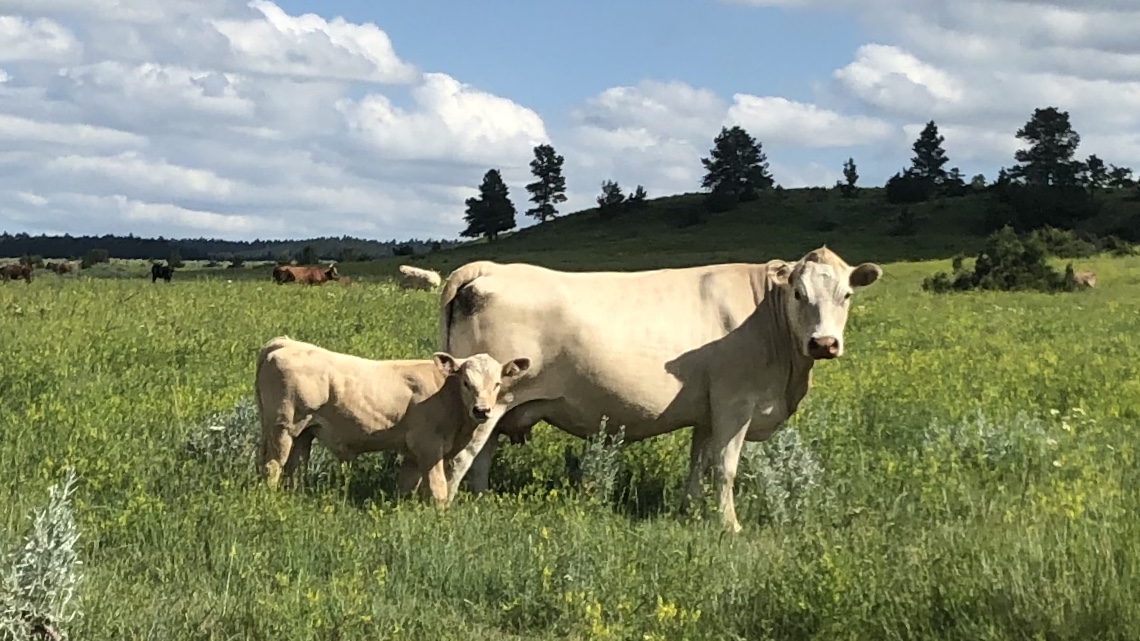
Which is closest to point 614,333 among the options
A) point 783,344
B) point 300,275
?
point 783,344

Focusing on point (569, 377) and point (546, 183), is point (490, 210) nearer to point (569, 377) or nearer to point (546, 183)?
point (546, 183)

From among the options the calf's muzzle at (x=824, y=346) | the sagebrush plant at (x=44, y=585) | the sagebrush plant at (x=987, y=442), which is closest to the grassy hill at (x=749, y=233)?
the sagebrush plant at (x=987, y=442)

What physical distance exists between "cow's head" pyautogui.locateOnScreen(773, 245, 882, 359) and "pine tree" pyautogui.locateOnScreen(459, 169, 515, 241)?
114 meters

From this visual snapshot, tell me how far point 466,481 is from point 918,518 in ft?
12.6

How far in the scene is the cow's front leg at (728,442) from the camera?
10.3 m

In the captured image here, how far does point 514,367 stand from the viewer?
10.4 metres

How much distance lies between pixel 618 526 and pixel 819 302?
7.79 ft

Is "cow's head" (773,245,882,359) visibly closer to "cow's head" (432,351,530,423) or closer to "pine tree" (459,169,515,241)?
"cow's head" (432,351,530,423)

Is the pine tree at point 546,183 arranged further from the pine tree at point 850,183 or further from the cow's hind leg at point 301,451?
the cow's hind leg at point 301,451

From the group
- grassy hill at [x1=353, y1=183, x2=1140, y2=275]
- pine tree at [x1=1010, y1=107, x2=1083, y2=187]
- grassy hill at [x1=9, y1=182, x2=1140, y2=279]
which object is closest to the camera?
grassy hill at [x1=9, y1=182, x2=1140, y2=279]

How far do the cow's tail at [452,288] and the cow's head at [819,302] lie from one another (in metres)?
2.58

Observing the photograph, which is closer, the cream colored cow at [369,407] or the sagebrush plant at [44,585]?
the sagebrush plant at [44,585]

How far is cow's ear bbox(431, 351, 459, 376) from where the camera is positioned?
10.4 m

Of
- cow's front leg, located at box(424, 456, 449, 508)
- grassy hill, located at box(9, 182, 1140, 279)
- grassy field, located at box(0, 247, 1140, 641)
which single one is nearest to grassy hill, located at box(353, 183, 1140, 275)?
grassy hill, located at box(9, 182, 1140, 279)
